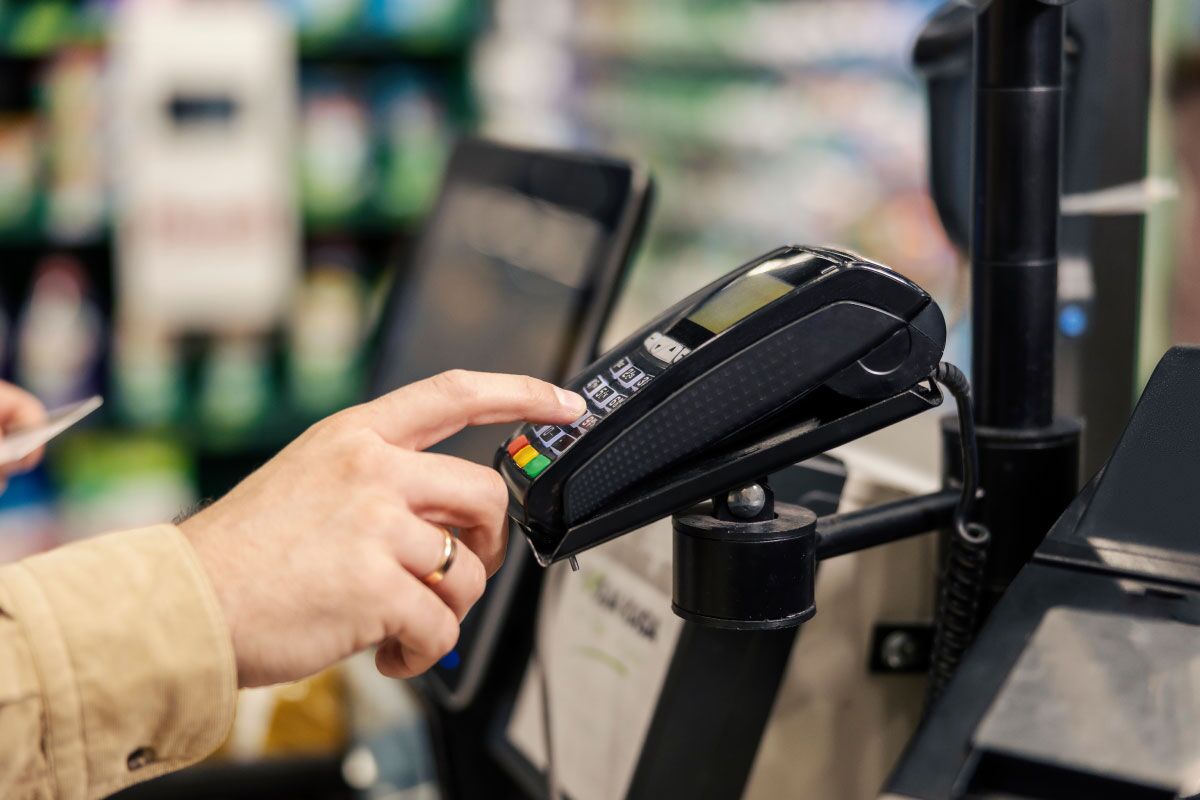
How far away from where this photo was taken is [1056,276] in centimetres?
87

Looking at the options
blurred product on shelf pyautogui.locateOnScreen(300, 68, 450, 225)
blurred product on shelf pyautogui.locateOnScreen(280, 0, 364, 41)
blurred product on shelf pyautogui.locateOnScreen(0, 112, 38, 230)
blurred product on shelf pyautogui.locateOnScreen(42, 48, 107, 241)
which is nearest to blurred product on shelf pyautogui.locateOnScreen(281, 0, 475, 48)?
blurred product on shelf pyautogui.locateOnScreen(280, 0, 364, 41)

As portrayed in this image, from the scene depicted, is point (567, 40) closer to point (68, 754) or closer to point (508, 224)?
point (508, 224)

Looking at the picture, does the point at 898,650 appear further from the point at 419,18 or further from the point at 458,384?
the point at 419,18

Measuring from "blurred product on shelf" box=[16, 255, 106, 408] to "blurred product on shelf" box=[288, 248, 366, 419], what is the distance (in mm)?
525

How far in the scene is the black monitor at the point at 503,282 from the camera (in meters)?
1.11

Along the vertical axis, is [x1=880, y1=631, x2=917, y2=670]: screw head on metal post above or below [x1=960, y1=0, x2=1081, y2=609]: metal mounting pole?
below

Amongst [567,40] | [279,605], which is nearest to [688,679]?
[279,605]

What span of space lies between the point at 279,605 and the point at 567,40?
3.03 metres

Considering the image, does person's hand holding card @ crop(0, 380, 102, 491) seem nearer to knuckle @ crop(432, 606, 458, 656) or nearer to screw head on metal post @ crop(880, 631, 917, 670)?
knuckle @ crop(432, 606, 458, 656)

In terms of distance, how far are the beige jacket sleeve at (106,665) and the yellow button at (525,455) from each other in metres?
0.18

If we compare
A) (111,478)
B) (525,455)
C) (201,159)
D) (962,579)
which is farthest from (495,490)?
(111,478)

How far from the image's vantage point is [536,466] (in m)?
0.73

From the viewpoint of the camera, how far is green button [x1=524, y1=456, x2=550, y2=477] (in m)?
0.72

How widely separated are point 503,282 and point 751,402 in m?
0.59
